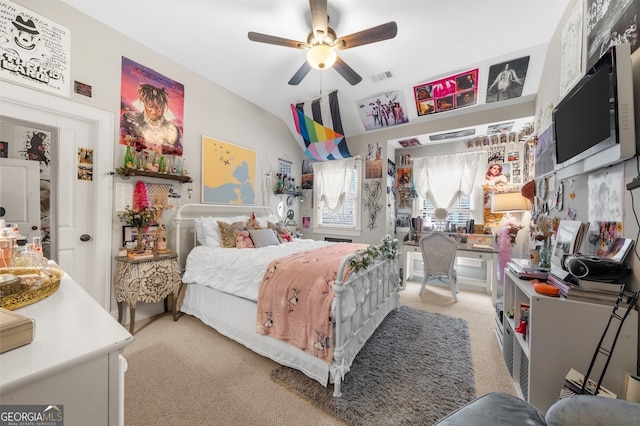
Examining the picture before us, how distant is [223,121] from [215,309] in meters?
2.55

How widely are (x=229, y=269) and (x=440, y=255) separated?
2.87 meters

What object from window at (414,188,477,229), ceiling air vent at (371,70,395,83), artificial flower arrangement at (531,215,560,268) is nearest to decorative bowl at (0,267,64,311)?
artificial flower arrangement at (531,215,560,268)

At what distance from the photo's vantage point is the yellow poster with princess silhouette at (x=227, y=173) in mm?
3322

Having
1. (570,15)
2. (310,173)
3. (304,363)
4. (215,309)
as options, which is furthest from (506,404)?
(310,173)

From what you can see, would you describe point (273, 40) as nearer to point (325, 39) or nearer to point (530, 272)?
point (325, 39)

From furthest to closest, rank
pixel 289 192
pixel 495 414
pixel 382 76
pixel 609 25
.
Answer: pixel 289 192
pixel 382 76
pixel 609 25
pixel 495 414

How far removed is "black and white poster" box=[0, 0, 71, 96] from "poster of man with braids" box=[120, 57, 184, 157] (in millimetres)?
442

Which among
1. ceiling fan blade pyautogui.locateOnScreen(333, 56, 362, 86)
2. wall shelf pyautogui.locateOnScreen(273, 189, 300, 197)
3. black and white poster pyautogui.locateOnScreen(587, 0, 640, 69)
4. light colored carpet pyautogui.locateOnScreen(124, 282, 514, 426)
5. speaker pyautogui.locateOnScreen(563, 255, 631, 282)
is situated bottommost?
light colored carpet pyautogui.locateOnScreen(124, 282, 514, 426)

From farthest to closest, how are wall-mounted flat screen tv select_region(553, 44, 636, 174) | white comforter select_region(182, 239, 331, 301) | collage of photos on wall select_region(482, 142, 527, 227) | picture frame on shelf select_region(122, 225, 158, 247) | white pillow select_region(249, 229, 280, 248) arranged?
collage of photos on wall select_region(482, 142, 527, 227)
white pillow select_region(249, 229, 280, 248)
picture frame on shelf select_region(122, 225, 158, 247)
white comforter select_region(182, 239, 331, 301)
wall-mounted flat screen tv select_region(553, 44, 636, 174)

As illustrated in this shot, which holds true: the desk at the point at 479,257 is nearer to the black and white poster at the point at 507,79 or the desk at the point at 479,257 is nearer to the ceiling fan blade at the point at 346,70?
the black and white poster at the point at 507,79

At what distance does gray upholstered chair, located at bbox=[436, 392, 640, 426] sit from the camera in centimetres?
86

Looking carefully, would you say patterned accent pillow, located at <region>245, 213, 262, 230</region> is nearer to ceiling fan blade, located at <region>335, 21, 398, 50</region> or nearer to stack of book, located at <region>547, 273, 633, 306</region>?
ceiling fan blade, located at <region>335, 21, 398, 50</region>

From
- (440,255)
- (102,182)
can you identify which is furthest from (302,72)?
(440,255)

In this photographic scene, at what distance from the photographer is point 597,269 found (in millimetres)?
1296
